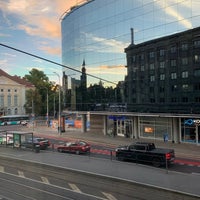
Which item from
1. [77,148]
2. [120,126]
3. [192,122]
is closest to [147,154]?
[77,148]

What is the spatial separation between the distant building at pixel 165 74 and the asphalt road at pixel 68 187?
15.8 metres

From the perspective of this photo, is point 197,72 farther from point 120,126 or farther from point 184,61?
point 120,126

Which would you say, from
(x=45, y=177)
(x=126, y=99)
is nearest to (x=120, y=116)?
(x=126, y=99)

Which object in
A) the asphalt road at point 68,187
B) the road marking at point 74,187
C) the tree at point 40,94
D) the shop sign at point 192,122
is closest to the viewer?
the asphalt road at point 68,187

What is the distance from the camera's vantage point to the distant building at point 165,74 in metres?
28.8

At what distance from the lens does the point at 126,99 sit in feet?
119

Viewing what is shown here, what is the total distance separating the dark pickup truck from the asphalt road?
5.66 meters

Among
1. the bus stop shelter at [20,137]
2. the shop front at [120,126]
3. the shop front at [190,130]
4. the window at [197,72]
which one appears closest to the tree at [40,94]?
the shop front at [120,126]

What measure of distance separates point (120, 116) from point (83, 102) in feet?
22.4

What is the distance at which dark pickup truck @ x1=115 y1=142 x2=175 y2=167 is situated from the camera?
68.0ft

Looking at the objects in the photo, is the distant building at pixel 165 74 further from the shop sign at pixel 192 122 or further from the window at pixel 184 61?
the shop sign at pixel 192 122

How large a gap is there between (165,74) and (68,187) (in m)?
19.6

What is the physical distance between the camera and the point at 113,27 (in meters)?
37.5

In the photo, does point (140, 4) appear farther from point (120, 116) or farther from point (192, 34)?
point (120, 116)
